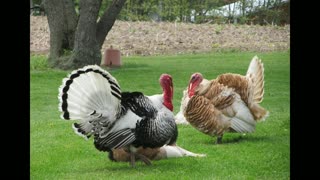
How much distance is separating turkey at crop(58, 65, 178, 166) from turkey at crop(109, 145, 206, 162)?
0.06 meters

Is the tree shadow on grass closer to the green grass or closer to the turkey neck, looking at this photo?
the green grass

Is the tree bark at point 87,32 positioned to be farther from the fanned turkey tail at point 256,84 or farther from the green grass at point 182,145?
the fanned turkey tail at point 256,84

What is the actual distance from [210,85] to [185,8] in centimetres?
54

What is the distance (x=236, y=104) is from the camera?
3395 millimetres

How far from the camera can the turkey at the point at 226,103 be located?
10.6 feet

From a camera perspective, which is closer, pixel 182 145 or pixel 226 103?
pixel 182 145

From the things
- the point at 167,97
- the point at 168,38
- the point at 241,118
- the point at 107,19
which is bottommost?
the point at 241,118

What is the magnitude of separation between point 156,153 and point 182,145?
40cm

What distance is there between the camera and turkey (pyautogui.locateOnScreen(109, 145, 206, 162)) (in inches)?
106

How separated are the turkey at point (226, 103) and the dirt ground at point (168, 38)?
19cm

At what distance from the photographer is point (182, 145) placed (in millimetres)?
3127

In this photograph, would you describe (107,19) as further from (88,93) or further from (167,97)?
(88,93)

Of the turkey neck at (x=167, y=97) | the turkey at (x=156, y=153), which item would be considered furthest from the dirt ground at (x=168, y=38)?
the turkey at (x=156, y=153)

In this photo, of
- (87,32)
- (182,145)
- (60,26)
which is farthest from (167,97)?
(87,32)
